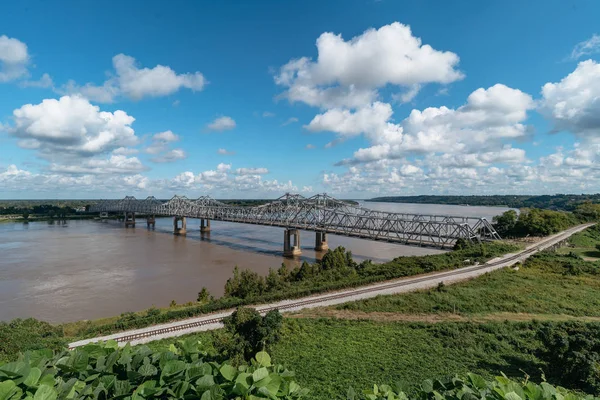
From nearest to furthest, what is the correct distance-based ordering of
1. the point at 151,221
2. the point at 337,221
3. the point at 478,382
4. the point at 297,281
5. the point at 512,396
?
the point at 512,396 < the point at 478,382 < the point at 297,281 < the point at 337,221 < the point at 151,221

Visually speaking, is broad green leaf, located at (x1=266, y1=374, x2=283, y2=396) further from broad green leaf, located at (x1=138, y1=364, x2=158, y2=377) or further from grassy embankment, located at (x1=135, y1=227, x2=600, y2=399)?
grassy embankment, located at (x1=135, y1=227, x2=600, y2=399)

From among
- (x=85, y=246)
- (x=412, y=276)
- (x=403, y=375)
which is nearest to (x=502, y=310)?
(x=412, y=276)

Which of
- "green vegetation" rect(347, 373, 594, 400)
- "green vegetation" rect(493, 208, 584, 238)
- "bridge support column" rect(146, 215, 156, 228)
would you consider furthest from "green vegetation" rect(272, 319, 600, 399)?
"bridge support column" rect(146, 215, 156, 228)

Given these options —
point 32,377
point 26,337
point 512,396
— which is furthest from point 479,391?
point 26,337

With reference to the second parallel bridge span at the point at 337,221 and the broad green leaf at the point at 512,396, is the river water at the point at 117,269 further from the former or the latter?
the broad green leaf at the point at 512,396

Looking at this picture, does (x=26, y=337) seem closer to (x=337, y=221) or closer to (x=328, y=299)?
(x=328, y=299)

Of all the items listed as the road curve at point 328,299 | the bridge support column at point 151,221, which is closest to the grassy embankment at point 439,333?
the road curve at point 328,299
